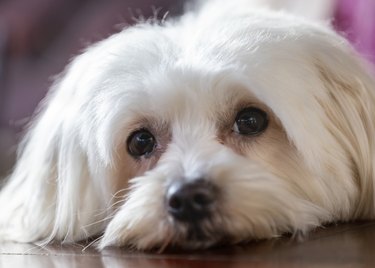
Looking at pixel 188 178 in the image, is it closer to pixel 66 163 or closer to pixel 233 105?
pixel 233 105

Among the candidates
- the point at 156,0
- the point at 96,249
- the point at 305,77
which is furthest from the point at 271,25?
the point at 156,0

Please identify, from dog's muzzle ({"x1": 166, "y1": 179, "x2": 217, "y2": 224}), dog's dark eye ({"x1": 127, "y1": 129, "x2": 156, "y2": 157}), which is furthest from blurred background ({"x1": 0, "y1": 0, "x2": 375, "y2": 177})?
dog's muzzle ({"x1": 166, "y1": 179, "x2": 217, "y2": 224})

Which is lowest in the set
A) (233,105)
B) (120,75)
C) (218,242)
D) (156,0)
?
(218,242)

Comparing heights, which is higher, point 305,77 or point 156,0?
point 156,0

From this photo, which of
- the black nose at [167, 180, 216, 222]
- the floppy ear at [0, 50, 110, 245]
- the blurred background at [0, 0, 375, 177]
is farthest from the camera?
the blurred background at [0, 0, 375, 177]

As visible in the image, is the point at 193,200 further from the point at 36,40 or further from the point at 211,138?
the point at 36,40

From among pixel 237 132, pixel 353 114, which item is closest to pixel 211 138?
pixel 237 132

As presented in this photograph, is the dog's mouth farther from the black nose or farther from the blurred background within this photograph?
the blurred background
